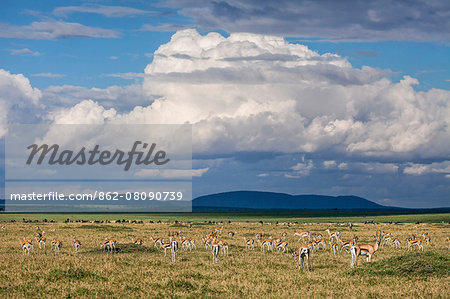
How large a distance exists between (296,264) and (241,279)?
6.83 metres

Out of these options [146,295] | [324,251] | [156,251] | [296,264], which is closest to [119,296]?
[146,295]

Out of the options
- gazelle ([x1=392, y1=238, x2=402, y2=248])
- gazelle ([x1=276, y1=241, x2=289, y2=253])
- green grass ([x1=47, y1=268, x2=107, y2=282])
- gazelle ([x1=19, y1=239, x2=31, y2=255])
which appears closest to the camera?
green grass ([x1=47, y1=268, x2=107, y2=282])

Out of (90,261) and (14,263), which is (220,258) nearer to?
(90,261)

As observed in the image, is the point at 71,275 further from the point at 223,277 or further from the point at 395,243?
the point at 395,243

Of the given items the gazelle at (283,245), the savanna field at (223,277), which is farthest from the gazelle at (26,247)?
the gazelle at (283,245)

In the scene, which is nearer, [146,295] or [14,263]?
[146,295]

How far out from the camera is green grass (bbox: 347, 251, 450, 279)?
87.5 feet

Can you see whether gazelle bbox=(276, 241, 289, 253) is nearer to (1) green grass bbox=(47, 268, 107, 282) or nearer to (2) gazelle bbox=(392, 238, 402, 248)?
(2) gazelle bbox=(392, 238, 402, 248)

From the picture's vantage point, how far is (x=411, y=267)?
27109mm

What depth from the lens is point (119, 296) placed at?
21906 millimetres

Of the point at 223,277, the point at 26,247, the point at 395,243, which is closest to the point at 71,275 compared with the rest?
the point at 223,277

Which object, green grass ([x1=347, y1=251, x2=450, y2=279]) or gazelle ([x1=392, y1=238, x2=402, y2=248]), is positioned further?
gazelle ([x1=392, y1=238, x2=402, y2=248])

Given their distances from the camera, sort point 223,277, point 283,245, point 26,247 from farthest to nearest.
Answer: point 26,247
point 283,245
point 223,277

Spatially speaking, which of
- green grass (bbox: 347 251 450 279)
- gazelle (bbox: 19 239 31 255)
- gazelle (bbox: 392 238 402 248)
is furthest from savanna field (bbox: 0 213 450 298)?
gazelle (bbox: 392 238 402 248)
